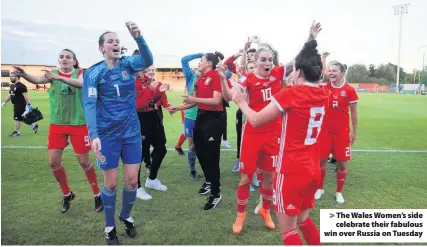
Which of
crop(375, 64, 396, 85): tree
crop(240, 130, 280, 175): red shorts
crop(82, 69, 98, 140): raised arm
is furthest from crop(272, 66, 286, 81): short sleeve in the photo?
crop(375, 64, 396, 85): tree

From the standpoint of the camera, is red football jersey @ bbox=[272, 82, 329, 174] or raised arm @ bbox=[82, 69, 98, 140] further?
raised arm @ bbox=[82, 69, 98, 140]

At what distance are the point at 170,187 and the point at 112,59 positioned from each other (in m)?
3.09

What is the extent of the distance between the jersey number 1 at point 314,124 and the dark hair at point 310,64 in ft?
0.93

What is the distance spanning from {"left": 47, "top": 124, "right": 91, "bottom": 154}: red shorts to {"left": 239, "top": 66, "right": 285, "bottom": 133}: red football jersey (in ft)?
8.56

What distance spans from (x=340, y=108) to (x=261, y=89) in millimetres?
1816

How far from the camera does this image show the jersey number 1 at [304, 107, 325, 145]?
2922mm

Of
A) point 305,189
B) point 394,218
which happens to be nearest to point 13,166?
point 305,189

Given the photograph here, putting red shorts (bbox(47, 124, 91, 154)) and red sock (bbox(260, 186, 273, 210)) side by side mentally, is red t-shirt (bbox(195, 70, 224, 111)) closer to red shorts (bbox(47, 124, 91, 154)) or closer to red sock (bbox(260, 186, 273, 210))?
red sock (bbox(260, 186, 273, 210))

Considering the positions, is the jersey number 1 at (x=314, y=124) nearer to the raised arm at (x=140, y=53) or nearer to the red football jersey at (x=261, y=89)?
the red football jersey at (x=261, y=89)

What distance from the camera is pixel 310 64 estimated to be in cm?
291

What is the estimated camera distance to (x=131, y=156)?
4.17 m

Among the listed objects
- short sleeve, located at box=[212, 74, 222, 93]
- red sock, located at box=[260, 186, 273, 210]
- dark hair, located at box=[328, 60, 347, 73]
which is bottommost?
red sock, located at box=[260, 186, 273, 210]

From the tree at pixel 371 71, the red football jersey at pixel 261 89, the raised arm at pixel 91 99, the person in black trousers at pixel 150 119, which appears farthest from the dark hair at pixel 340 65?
the tree at pixel 371 71

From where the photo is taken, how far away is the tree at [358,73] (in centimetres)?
9706
